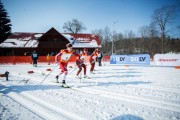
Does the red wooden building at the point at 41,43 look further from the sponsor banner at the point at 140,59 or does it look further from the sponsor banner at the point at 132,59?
the sponsor banner at the point at 140,59

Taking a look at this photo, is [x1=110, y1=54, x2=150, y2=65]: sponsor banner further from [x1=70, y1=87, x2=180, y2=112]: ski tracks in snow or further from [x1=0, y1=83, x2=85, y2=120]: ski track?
[x1=0, y1=83, x2=85, y2=120]: ski track

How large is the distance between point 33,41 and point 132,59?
3014 cm

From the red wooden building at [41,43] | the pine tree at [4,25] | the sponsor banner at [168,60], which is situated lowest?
the sponsor banner at [168,60]

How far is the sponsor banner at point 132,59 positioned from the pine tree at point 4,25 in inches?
1552

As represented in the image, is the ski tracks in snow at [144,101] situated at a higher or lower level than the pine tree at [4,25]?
lower

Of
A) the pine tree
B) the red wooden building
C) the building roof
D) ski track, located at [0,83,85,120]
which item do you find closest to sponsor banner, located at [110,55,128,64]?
ski track, located at [0,83,85,120]

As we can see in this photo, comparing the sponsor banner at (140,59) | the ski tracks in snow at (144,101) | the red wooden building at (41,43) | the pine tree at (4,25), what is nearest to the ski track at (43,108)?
the ski tracks in snow at (144,101)

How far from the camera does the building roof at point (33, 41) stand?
41.6m

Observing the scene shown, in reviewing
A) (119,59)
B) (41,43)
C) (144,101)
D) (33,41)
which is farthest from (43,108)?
(33,41)

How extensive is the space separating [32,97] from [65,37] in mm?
38263

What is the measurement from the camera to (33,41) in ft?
141

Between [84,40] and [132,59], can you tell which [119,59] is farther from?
[84,40]

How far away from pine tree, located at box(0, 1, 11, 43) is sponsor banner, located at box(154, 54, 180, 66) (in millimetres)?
45025

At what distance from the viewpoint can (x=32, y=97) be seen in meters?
6.07
